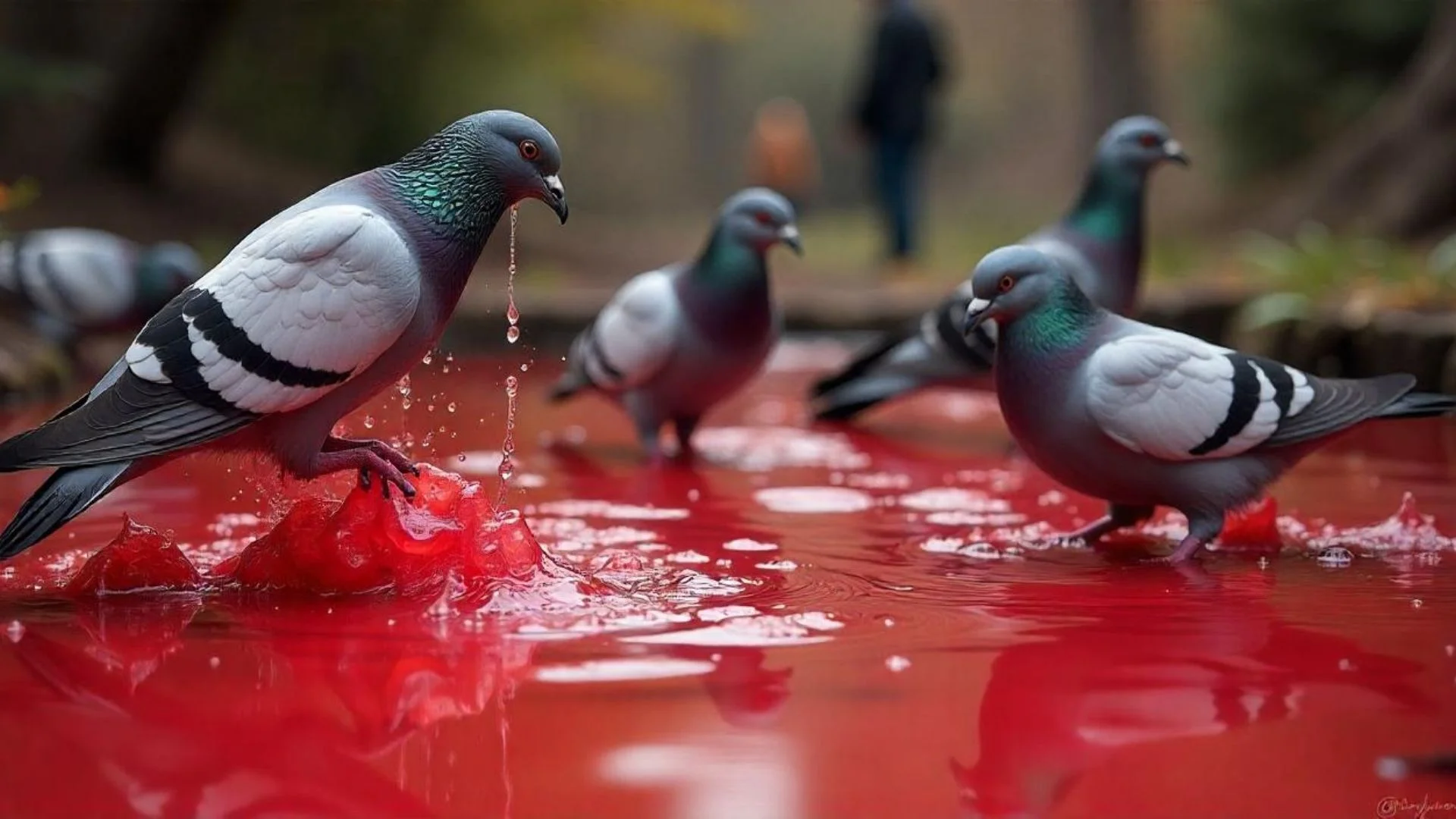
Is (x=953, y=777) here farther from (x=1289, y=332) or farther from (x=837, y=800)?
(x=1289, y=332)

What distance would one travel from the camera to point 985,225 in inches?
711

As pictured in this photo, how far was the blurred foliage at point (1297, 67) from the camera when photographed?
45.7 ft

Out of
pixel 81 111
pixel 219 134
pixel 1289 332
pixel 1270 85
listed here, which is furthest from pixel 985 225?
pixel 1289 332

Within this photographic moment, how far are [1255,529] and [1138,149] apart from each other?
2109mm

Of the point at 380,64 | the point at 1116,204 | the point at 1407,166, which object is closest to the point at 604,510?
the point at 1116,204

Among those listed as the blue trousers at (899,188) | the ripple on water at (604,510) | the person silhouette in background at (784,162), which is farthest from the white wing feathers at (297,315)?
the person silhouette in background at (784,162)

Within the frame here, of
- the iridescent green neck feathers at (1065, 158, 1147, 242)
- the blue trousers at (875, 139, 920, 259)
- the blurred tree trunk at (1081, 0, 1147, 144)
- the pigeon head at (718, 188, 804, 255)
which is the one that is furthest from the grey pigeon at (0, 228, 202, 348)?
the blurred tree trunk at (1081, 0, 1147, 144)

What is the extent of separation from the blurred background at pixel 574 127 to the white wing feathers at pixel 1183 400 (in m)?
3.60

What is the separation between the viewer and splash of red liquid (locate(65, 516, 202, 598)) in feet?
10.3

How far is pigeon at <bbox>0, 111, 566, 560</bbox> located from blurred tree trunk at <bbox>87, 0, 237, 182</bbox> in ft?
28.9

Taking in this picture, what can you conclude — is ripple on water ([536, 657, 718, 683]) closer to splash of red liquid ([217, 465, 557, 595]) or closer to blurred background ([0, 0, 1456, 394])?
splash of red liquid ([217, 465, 557, 595])

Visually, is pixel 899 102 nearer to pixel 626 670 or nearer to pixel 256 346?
pixel 256 346

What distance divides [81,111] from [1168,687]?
37.5 ft

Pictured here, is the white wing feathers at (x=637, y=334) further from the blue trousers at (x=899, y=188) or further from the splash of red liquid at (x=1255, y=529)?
the blue trousers at (x=899, y=188)
